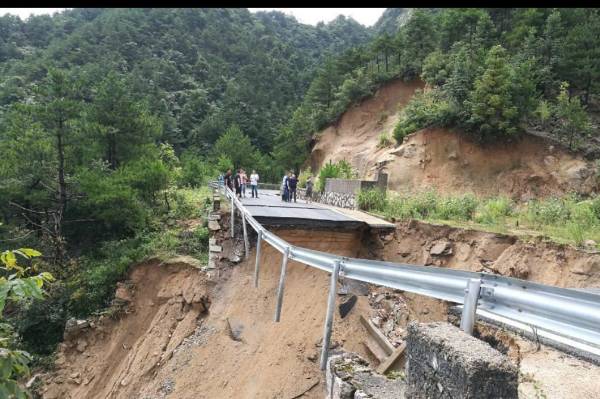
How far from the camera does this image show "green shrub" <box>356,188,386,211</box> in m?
15.9

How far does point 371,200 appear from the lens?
635 inches

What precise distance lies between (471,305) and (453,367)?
0.81 meters

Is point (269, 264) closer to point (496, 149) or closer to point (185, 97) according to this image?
point (496, 149)

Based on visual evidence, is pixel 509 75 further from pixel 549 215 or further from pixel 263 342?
pixel 263 342

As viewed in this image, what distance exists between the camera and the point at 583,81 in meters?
23.2

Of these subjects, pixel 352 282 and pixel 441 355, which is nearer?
pixel 441 355

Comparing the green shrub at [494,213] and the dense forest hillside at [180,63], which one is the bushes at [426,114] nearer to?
the green shrub at [494,213]

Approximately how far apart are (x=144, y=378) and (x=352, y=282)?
6.53 meters

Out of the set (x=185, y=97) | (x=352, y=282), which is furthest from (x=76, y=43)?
(x=352, y=282)

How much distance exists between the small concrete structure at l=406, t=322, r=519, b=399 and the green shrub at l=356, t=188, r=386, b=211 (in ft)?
42.5

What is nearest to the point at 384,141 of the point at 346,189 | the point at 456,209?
the point at 346,189

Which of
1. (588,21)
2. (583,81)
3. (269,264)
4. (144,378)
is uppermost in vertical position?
(588,21)

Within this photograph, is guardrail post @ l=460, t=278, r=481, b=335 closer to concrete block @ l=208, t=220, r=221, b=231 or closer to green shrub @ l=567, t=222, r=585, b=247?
green shrub @ l=567, t=222, r=585, b=247

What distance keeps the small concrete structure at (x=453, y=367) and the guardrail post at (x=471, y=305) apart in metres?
0.24
